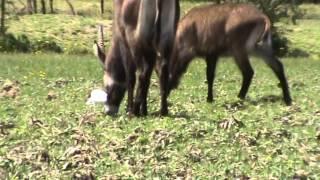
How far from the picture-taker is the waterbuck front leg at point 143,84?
9312 millimetres

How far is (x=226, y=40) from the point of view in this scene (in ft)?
40.1

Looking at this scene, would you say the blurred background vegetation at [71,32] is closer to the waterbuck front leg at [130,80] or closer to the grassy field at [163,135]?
the grassy field at [163,135]

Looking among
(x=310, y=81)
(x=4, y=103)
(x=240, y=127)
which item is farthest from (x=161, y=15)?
(x=310, y=81)

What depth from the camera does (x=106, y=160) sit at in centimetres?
676

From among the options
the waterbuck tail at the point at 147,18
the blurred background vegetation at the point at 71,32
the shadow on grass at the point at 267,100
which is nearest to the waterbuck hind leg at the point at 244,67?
the shadow on grass at the point at 267,100

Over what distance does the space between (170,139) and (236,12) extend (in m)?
5.14

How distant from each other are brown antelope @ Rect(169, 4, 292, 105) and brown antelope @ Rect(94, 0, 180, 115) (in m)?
2.29

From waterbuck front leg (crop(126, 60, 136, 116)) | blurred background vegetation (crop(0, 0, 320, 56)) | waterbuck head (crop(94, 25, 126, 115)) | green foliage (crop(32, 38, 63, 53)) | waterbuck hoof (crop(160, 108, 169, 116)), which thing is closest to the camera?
waterbuck hoof (crop(160, 108, 169, 116))

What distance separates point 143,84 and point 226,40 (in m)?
3.19

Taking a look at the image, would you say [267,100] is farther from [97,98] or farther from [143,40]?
[143,40]

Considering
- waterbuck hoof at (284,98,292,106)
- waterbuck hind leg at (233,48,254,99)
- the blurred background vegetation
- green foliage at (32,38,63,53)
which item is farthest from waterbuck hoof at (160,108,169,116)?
green foliage at (32,38,63,53)

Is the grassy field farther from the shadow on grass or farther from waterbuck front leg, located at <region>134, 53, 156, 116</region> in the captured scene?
waterbuck front leg, located at <region>134, 53, 156, 116</region>

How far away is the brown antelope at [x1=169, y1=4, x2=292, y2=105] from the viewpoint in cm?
1190

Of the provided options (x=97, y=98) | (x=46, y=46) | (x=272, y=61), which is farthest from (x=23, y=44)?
(x=97, y=98)
